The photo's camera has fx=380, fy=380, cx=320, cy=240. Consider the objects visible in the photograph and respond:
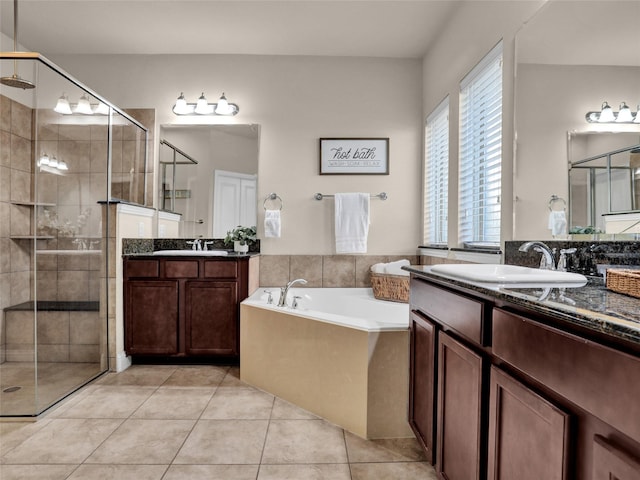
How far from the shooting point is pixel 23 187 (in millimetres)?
2035

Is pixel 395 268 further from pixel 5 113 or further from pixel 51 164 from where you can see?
pixel 5 113

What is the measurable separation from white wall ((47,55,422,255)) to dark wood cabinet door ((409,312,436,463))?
1.73 metres

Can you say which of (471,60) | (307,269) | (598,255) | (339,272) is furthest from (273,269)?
(598,255)

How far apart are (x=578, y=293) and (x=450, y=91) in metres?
2.06

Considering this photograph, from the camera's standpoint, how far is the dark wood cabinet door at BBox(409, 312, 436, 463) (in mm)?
1485

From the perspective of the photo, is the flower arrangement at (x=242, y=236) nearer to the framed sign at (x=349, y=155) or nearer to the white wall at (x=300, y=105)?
the white wall at (x=300, y=105)

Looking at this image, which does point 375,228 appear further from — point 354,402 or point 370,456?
point 370,456

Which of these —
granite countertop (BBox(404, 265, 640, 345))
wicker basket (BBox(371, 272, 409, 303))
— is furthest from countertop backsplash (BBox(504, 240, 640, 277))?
wicker basket (BBox(371, 272, 409, 303))

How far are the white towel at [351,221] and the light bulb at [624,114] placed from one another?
211cm

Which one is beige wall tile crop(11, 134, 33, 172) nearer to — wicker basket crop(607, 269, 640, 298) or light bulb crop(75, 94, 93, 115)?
light bulb crop(75, 94, 93, 115)

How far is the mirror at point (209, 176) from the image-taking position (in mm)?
3322

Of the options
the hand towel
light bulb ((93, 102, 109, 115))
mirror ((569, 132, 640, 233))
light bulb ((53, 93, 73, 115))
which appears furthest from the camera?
the hand towel

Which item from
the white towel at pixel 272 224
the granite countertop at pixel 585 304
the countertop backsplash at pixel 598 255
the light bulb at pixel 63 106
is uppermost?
the light bulb at pixel 63 106

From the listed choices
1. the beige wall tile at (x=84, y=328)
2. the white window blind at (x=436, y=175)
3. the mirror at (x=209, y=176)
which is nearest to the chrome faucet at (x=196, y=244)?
the mirror at (x=209, y=176)
